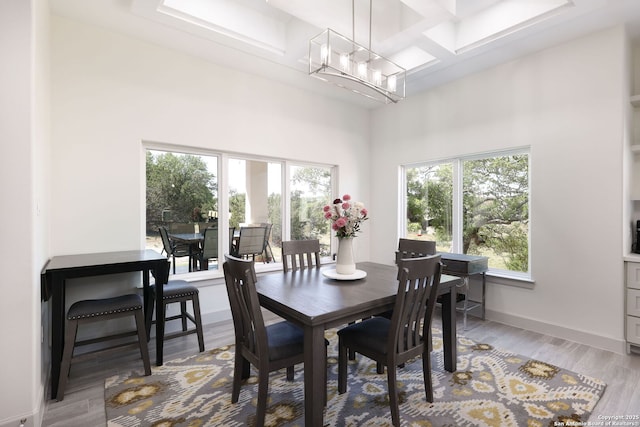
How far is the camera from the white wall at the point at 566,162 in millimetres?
2840

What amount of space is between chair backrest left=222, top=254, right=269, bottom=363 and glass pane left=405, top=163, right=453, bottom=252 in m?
3.14

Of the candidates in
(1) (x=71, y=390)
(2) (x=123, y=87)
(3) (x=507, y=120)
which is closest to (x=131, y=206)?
(2) (x=123, y=87)

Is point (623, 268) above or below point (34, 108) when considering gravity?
below

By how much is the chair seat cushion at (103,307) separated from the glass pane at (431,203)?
3.59 m

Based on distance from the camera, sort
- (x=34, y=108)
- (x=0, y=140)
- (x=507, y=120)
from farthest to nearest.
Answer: (x=507, y=120) → (x=34, y=108) → (x=0, y=140)

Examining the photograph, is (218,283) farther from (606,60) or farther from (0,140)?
(606,60)

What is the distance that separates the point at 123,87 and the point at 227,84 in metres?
1.07

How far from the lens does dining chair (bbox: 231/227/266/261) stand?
3807 millimetres

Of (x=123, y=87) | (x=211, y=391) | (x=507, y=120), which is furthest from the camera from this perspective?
(x=507, y=120)

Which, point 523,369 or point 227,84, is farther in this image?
point 227,84

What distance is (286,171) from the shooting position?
4270 millimetres

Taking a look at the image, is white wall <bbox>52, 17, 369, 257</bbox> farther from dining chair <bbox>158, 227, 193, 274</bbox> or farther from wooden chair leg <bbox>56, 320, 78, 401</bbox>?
wooden chair leg <bbox>56, 320, 78, 401</bbox>

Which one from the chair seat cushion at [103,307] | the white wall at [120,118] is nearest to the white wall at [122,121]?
the white wall at [120,118]

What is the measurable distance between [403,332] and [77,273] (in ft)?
7.55
